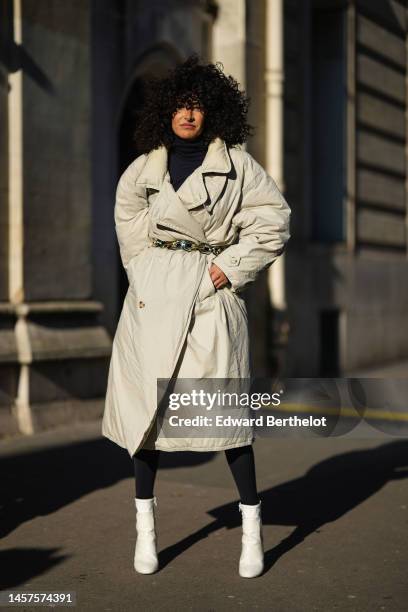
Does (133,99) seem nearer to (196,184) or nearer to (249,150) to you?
(249,150)

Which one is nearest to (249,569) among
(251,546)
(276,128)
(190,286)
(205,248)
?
(251,546)

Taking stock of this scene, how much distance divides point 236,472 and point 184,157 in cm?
138

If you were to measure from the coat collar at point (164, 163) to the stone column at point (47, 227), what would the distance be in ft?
12.4

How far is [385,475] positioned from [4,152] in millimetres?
3919

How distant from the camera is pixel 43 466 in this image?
6.79 meters

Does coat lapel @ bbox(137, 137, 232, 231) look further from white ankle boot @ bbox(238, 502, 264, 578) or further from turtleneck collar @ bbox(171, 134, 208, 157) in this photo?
white ankle boot @ bbox(238, 502, 264, 578)

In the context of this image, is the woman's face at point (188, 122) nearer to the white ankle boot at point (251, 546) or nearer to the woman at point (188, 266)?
the woman at point (188, 266)

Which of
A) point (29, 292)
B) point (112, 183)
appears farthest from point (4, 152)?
point (112, 183)

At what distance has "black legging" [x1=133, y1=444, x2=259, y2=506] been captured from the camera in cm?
430

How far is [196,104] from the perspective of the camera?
4418 millimetres

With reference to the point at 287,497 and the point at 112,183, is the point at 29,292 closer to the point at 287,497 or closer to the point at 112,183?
the point at 112,183

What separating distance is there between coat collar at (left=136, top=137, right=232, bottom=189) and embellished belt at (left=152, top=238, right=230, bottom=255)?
0.79 feet

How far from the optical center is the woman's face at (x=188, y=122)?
14.5ft

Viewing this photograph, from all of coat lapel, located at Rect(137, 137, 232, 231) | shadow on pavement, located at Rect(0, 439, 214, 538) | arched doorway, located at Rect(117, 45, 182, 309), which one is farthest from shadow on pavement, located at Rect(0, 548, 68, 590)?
arched doorway, located at Rect(117, 45, 182, 309)
